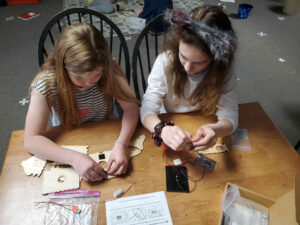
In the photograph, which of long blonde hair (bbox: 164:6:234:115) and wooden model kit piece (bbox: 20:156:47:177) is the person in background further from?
wooden model kit piece (bbox: 20:156:47:177)

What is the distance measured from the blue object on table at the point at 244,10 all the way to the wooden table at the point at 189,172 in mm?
2733

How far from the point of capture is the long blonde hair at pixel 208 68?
0.86 metres

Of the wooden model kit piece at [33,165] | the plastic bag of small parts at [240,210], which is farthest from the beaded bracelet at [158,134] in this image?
the wooden model kit piece at [33,165]

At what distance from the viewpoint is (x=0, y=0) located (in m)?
3.47

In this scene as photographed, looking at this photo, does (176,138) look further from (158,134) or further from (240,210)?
(240,210)

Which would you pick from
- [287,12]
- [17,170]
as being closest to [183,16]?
[17,170]

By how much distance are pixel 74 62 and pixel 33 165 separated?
1.38ft

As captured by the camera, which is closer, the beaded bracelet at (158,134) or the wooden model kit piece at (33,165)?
the wooden model kit piece at (33,165)

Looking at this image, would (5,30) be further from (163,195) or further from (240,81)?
(163,195)

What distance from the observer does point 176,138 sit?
0.88 meters

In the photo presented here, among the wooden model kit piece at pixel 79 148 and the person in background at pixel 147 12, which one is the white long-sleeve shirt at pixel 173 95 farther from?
the person in background at pixel 147 12

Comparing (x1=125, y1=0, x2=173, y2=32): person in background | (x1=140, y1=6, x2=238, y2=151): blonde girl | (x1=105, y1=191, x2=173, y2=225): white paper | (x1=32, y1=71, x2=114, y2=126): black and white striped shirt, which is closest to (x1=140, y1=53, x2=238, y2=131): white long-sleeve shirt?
(x1=140, y1=6, x2=238, y2=151): blonde girl

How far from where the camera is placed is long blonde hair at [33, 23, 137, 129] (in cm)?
87

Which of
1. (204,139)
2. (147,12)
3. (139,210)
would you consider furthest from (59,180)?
(147,12)
